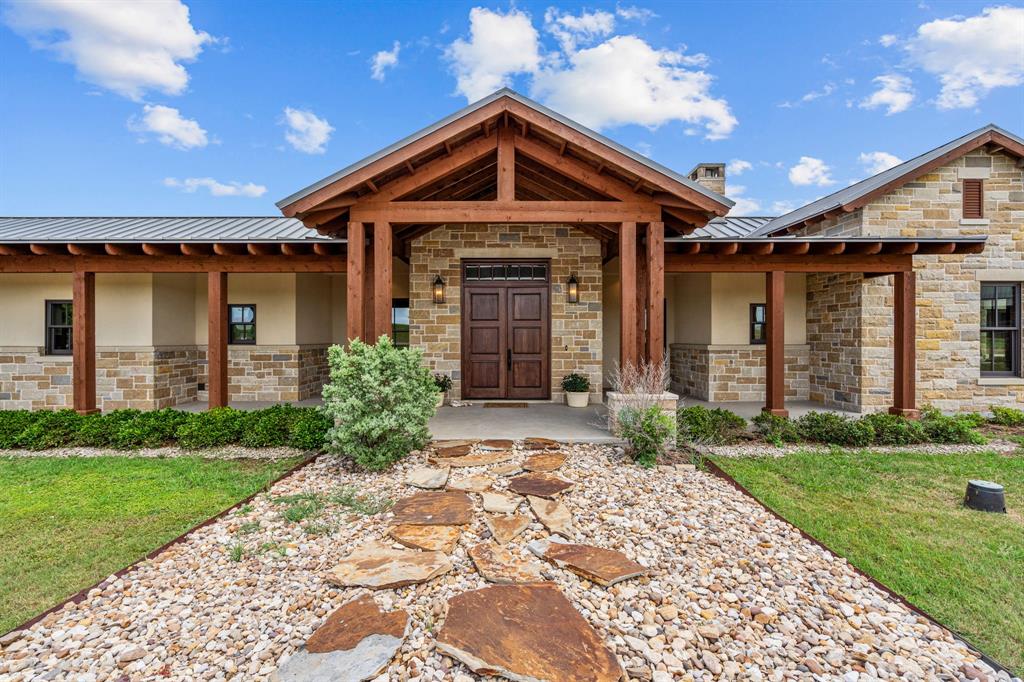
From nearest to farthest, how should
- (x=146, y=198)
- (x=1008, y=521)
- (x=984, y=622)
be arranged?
(x=984, y=622) < (x=1008, y=521) < (x=146, y=198)

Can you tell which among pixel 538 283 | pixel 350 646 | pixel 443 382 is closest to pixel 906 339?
pixel 538 283

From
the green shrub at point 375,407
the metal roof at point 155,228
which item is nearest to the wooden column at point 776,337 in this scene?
the green shrub at point 375,407

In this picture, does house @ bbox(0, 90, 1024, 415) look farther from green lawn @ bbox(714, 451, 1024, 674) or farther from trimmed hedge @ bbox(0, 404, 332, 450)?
green lawn @ bbox(714, 451, 1024, 674)

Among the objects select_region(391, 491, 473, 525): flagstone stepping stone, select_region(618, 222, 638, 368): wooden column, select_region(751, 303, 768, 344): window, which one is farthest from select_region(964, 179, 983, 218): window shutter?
select_region(391, 491, 473, 525): flagstone stepping stone

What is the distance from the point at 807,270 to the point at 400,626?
26.2 ft

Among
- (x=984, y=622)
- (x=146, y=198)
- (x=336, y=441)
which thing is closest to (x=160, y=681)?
(x=336, y=441)

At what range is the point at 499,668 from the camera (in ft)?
6.42

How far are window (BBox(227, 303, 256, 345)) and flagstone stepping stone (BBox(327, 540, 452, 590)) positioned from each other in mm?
8045

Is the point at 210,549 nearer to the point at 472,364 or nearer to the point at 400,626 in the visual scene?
the point at 400,626

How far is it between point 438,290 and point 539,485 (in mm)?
5425

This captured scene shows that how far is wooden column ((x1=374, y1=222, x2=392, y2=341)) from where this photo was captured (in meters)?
6.07

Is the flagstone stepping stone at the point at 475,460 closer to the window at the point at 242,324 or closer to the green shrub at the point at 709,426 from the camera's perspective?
the green shrub at the point at 709,426

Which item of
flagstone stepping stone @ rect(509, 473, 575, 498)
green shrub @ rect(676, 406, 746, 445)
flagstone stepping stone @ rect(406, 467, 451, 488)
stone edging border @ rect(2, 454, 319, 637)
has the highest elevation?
green shrub @ rect(676, 406, 746, 445)

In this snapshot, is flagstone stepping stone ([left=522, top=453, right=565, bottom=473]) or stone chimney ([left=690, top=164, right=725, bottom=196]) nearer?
flagstone stepping stone ([left=522, top=453, right=565, bottom=473])
